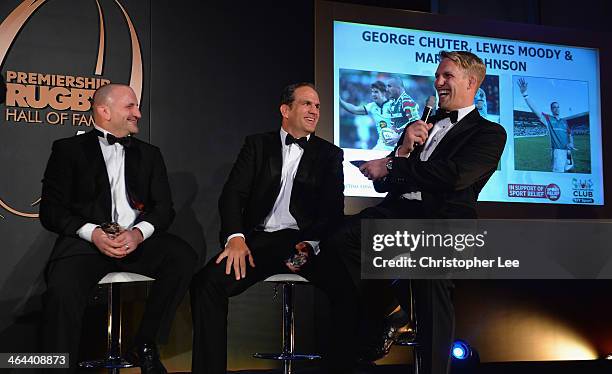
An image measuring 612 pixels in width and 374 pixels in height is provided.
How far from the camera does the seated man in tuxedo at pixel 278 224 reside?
3582mm

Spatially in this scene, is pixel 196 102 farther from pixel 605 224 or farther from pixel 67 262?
pixel 605 224

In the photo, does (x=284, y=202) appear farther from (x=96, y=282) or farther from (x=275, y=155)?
(x=96, y=282)

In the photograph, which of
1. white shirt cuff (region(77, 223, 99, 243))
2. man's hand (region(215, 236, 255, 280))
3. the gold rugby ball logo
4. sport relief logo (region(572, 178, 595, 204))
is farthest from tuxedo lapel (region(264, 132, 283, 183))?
sport relief logo (region(572, 178, 595, 204))

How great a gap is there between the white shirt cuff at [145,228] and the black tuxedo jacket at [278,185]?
39 centimetres

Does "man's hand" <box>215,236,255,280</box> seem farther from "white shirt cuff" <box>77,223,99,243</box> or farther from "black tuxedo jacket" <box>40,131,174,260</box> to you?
"white shirt cuff" <box>77,223,99,243</box>

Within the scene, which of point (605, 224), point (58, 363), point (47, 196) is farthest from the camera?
point (47, 196)

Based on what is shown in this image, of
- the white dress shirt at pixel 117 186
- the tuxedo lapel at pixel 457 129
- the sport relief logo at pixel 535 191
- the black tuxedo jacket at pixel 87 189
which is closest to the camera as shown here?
the tuxedo lapel at pixel 457 129

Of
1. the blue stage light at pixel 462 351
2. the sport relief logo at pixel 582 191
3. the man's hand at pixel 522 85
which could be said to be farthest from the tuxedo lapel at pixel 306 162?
the sport relief logo at pixel 582 191

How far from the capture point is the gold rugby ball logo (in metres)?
4.45

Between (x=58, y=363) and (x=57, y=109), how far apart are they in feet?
5.96

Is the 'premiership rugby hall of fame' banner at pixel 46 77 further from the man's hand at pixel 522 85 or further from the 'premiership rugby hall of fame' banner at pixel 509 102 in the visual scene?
the man's hand at pixel 522 85

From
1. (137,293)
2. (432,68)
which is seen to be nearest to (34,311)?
(137,293)

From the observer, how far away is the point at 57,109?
4.55m

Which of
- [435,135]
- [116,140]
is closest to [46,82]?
[116,140]
